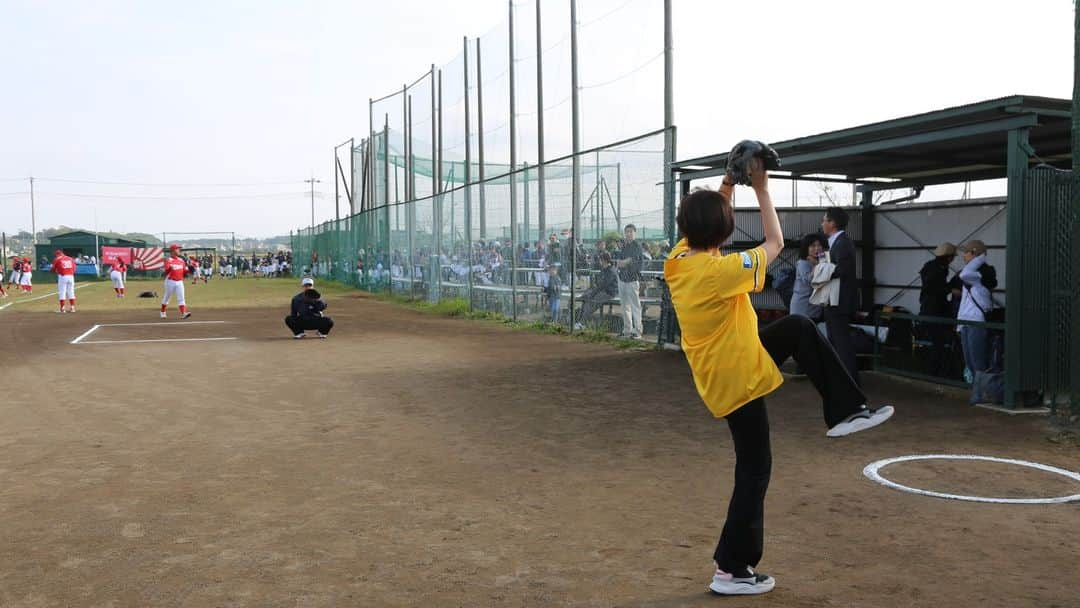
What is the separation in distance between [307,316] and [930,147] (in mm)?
11401

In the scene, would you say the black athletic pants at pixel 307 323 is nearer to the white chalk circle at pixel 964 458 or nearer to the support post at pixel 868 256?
the support post at pixel 868 256

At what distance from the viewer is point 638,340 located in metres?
15.6

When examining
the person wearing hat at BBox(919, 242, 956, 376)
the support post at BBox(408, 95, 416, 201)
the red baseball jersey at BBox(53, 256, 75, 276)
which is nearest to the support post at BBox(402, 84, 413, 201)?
the support post at BBox(408, 95, 416, 201)

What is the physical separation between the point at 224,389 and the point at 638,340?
22.7 ft

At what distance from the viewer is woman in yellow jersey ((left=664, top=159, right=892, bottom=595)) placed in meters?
4.16

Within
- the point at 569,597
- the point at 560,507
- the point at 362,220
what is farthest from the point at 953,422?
the point at 362,220

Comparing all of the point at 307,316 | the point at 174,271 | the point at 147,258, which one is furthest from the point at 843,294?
the point at 147,258

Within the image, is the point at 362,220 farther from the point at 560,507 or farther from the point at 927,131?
the point at 560,507

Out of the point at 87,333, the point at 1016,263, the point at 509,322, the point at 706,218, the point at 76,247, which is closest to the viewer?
the point at 706,218

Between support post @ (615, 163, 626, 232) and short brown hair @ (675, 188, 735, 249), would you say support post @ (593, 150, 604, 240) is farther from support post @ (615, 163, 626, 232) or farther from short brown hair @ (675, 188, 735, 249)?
short brown hair @ (675, 188, 735, 249)

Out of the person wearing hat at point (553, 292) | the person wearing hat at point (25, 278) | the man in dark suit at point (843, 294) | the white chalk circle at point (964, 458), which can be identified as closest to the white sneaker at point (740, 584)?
the white chalk circle at point (964, 458)

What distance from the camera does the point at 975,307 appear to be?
9828 mm

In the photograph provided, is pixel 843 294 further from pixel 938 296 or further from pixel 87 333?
pixel 87 333

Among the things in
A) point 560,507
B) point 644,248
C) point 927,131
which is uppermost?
point 927,131
